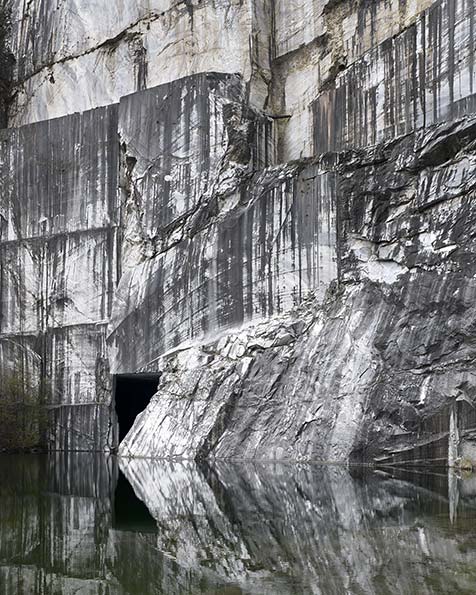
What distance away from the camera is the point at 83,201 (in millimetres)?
25484

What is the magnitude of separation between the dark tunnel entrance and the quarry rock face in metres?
1.96

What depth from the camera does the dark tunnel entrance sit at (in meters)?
25.9

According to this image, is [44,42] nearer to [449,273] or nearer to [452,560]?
[449,273]

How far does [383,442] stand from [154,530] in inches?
328

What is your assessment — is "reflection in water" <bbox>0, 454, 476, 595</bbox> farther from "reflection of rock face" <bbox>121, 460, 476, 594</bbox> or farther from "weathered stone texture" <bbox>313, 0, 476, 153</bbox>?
"weathered stone texture" <bbox>313, 0, 476, 153</bbox>

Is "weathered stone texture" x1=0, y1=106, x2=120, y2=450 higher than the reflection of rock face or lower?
higher

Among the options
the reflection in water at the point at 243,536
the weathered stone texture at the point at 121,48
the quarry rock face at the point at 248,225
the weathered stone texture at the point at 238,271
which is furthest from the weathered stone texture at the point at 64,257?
the reflection in water at the point at 243,536

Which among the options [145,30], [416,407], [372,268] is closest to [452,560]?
[416,407]

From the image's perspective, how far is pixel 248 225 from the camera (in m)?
21.0

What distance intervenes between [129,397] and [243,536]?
20.2 metres

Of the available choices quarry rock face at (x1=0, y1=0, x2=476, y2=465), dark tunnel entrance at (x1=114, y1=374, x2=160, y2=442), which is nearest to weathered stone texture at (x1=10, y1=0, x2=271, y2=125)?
quarry rock face at (x1=0, y1=0, x2=476, y2=465)

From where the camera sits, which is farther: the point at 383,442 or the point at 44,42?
the point at 44,42

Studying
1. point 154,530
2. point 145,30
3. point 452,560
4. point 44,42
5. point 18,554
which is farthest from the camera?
point 44,42

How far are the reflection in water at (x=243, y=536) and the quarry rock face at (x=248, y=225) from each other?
3404mm
